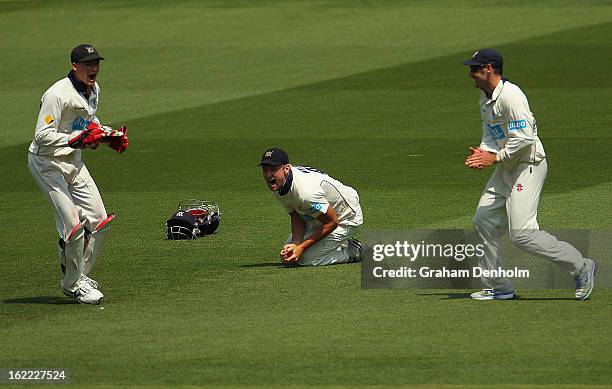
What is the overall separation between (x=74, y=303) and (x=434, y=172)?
10170mm

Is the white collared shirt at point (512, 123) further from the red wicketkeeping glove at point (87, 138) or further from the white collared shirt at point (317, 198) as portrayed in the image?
the red wicketkeeping glove at point (87, 138)

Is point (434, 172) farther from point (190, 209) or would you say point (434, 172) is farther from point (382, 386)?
point (382, 386)

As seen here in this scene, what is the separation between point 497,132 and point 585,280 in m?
1.52

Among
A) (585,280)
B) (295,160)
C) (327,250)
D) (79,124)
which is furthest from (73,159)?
(295,160)

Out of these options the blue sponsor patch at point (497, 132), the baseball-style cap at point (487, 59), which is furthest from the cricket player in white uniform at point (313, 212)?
the baseball-style cap at point (487, 59)

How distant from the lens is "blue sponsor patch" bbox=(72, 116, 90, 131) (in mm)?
13047

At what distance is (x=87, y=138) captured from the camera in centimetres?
1271

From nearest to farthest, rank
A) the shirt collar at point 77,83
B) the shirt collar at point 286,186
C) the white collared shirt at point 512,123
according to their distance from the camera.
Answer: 1. the white collared shirt at point 512,123
2. the shirt collar at point 77,83
3. the shirt collar at point 286,186

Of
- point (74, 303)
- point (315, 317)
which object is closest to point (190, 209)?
point (74, 303)

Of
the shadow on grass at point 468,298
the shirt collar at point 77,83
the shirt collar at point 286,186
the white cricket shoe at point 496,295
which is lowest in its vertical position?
the shadow on grass at point 468,298

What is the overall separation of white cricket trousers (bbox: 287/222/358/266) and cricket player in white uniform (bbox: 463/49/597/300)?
256cm

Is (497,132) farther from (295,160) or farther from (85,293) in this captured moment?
(295,160)

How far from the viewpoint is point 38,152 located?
12.9 meters

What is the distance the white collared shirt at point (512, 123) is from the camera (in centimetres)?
1209
